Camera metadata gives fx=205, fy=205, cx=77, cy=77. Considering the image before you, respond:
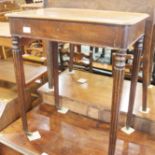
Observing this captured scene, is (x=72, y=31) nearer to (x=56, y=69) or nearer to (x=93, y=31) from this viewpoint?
(x=93, y=31)

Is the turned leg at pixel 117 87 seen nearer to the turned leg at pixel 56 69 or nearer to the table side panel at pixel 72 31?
the table side panel at pixel 72 31

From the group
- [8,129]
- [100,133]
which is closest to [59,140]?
[100,133]

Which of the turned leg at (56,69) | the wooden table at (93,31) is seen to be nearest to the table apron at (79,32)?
the wooden table at (93,31)

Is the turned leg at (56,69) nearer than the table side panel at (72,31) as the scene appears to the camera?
No

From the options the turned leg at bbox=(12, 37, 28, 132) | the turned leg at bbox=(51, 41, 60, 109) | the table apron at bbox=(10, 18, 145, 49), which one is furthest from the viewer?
the turned leg at bbox=(51, 41, 60, 109)

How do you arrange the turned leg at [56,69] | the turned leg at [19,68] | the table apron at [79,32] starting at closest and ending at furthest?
the table apron at [79,32] → the turned leg at [19,68] → the turned leg at [56,69]

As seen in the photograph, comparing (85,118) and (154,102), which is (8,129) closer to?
(85,118)

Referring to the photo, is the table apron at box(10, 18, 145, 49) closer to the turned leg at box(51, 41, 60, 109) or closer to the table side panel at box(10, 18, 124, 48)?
the table side panel at box(10, 18, 124, 48)

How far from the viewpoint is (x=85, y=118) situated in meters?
1.56

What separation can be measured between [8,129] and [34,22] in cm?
83

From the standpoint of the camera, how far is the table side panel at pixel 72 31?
848 millimetres

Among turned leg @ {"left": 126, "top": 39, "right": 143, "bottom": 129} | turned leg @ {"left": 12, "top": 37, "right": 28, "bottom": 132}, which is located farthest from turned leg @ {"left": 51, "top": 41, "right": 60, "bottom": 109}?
turned leg @ {"left": 126, "top": 39, "right": 143, "bottom": 129}

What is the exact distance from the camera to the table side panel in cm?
85

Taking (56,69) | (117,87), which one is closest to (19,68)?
(56,69)
